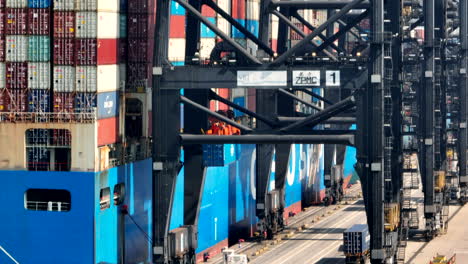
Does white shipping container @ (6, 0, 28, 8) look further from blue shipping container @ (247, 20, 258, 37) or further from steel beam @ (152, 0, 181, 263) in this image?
blue shipping container @ (247, 20, 258, 37)

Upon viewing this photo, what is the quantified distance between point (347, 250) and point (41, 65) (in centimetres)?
2441

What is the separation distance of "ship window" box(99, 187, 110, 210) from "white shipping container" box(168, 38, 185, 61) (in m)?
13.9

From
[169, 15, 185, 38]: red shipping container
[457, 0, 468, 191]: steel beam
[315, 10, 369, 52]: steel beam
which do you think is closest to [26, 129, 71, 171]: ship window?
[169, 15, 185, 38]: red shipping container

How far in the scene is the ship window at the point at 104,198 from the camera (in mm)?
72938

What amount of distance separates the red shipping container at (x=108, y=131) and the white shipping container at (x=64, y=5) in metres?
6.52

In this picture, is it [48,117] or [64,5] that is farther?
[64,5]

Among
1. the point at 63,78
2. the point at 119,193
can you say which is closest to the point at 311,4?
the point at 119,193

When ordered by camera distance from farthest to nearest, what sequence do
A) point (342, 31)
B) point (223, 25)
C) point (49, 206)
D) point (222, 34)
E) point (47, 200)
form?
1. point (223, 25)
2. point (342, 31)
3. point (222, 34)
4. point (47, 200)
5. point (49, 206)

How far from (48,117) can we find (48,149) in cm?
178

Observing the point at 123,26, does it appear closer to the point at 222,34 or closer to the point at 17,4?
the point at 222,34

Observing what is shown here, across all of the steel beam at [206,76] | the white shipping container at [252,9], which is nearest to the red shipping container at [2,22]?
the steel beam at [206,76]

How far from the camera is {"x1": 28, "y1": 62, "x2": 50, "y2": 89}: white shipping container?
7256 cm

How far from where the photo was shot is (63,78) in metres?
72.4

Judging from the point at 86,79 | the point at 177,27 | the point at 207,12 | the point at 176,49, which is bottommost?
the point at 86,79
